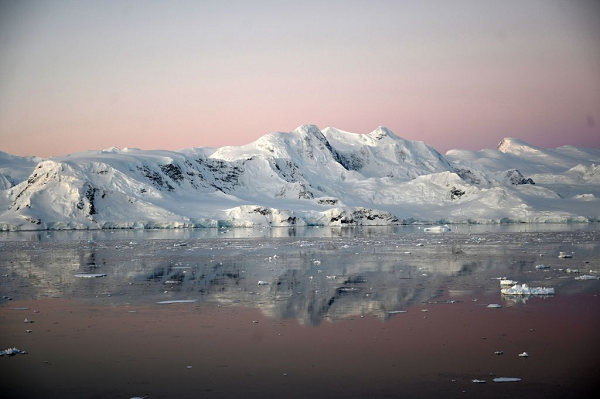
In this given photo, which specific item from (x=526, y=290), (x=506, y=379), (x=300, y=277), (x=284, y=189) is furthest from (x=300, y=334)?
(x=284, y=189)

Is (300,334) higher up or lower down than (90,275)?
lower down

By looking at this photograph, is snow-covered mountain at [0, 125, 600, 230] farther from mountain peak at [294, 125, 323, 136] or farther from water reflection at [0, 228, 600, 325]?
water reflection at [0, 228, 600, 325]

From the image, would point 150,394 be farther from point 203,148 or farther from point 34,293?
point 203,148

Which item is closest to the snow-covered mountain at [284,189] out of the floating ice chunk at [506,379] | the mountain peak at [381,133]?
the mountain peak at [381,133]

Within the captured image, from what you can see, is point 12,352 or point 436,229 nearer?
point 12,352

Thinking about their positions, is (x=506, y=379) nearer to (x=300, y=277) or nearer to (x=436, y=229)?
(x=300, y=277)

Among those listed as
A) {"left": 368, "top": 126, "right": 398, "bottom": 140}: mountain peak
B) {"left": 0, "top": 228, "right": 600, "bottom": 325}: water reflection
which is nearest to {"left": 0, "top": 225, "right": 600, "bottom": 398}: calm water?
{"left": 0, "top": 228, "right": 600, "bottom": 325}: water reflection

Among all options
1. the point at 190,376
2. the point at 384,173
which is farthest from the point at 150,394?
the point at 384,173

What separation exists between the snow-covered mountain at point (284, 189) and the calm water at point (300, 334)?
6330 centimetres

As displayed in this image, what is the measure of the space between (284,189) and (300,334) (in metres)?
109

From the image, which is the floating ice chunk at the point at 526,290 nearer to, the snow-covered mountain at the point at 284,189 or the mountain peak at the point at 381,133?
the snow-covered mountain at the point at 284,189

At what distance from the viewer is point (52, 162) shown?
3693 inches

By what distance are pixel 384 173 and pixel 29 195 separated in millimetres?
94363

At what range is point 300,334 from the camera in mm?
13844
